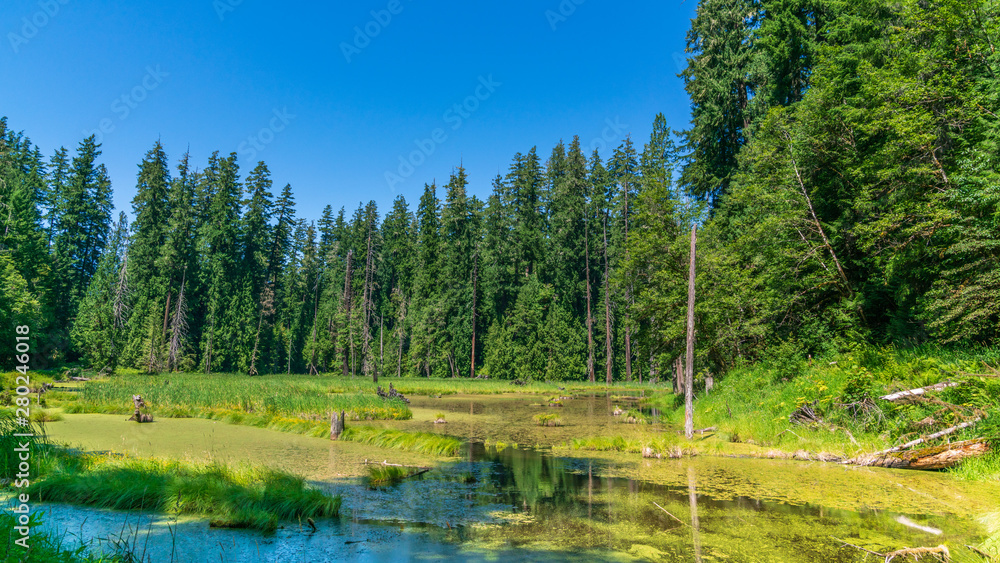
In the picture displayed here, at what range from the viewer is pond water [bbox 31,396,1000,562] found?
5.60 m

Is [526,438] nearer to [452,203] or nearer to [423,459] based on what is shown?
[423,459]

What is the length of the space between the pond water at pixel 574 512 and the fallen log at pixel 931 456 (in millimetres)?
308

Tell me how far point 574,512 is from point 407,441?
22.6 ft

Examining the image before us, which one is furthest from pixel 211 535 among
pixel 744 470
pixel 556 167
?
pixel 556 167

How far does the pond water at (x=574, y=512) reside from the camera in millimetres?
5602

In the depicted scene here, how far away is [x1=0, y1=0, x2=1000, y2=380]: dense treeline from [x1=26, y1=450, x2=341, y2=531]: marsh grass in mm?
13503

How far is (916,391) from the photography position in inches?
394

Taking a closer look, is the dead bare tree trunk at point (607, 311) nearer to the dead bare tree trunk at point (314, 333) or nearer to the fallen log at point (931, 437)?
the dead bare tree trunk at point (314, 333)

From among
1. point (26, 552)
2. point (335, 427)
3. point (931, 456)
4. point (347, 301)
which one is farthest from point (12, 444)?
point (347, 301)

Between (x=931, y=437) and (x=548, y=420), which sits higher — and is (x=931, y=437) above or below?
above

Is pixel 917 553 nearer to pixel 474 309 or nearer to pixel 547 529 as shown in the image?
pixel 547 529

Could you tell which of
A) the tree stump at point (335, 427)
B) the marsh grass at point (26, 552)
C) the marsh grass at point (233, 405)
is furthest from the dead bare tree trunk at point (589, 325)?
the marsh grass at point (26, 552)

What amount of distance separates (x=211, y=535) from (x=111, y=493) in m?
2.28

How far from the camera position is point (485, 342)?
4688 cm
